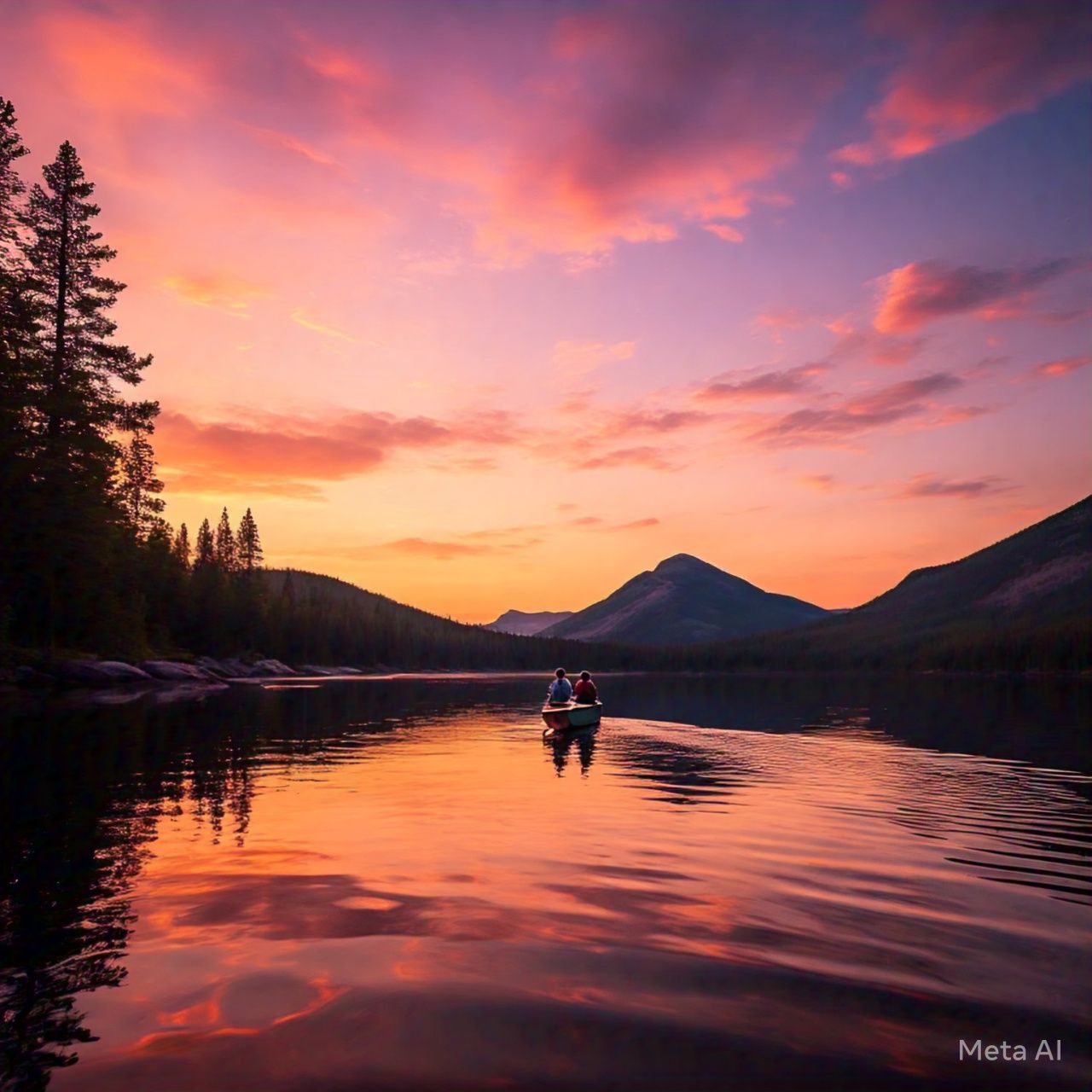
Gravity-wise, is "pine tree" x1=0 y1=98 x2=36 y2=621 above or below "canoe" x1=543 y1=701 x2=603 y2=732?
above

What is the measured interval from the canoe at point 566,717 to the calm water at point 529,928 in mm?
14204

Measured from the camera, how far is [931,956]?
29.7 ft

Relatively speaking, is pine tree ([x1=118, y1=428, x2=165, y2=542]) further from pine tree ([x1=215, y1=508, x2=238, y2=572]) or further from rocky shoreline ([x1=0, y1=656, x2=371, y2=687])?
pine tree ([x1=215, y1=508, x2=238, y2=572])

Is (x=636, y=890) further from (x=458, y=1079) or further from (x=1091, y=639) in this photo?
(x=1091, y=639)

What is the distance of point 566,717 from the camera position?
3894cm

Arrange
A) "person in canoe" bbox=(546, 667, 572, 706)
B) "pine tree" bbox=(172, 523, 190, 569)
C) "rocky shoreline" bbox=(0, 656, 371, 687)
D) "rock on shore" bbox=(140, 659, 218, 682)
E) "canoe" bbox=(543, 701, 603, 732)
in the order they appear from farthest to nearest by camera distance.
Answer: "pine tree" bbox=(172, 523, 190, 569), "rock on shore" bbox=(140, 659, 218, 682), "rocky shoreline" bbox=(0, 656, 371, 687), "person in canoe" bbox=(546, 667, 572, 706), "canoe" bbox=(543, 701, 603, 732)

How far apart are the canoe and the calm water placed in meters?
14.2

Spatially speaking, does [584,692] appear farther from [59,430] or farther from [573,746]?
[59,430]

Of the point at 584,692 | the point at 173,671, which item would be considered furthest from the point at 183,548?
the point at 584,692

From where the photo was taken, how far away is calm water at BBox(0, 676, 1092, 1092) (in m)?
6.47

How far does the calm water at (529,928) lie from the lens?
21.2ft

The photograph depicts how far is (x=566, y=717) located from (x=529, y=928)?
96.5ft

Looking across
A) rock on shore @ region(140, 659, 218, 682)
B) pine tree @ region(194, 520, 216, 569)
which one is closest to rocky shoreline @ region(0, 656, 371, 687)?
rock on shore @ region(140, 659, 218, 682)

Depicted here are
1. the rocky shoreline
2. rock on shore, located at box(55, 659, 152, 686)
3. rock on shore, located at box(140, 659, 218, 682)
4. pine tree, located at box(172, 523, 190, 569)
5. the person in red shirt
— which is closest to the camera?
the person in red shirt
